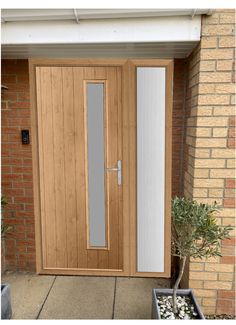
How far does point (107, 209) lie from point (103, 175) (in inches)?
14.3

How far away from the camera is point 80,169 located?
2.79 m

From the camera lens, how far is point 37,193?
2.79m

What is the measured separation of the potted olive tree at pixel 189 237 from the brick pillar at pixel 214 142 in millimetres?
281

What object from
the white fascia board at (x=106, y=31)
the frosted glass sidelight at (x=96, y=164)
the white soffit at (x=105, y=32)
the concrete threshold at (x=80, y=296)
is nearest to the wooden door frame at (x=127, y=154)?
the concrete threshold at (x=80, y=296)

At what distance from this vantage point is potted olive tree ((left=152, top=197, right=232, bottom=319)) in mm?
1769

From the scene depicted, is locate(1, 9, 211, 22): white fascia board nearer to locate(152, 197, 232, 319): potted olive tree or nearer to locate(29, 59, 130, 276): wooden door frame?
locate(29, 59, 130, 276): wooden door frame

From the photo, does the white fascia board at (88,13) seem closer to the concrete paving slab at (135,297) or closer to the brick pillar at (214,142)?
the brick pillar at (214,142)

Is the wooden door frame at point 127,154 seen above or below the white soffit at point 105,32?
A: below

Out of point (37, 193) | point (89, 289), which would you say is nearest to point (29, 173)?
point (37, 193)

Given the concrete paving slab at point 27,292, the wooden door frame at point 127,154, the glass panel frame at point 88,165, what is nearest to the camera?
the concrete paving slab at point 27,292

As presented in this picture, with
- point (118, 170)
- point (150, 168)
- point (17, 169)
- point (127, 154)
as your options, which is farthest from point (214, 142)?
point (17, 169)

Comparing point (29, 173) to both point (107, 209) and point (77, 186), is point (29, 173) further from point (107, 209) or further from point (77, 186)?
point (107, 209)

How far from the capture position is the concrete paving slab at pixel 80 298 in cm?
230

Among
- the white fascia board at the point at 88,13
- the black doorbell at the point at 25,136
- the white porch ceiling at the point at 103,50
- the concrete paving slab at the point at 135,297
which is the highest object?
the white fascia board at the point at 88,13
